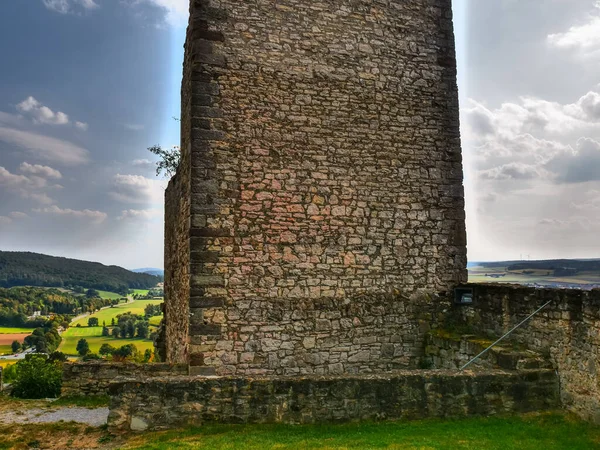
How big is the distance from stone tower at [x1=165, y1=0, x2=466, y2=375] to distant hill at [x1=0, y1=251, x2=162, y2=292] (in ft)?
140

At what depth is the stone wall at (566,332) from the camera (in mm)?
6871

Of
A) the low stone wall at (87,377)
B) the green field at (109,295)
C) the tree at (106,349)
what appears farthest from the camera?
the green field at (109,295)

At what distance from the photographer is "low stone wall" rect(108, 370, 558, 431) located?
21.1 ft

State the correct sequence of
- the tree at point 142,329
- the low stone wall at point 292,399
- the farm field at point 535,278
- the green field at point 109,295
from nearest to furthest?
the low stone wall at point 292,399, the farm field at point 535,278, the tree at point 142,329, the green field at point 109,295

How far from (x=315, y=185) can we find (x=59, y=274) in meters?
47.3

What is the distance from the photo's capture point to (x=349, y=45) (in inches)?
404

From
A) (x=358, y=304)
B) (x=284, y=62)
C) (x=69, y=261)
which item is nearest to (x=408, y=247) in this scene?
(x=358, y=304)

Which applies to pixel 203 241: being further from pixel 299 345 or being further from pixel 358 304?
pixel 358 304

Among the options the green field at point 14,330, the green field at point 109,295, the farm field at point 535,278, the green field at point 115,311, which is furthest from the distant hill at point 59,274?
the farm field at point 535,278

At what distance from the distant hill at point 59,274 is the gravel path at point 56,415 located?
41.6m

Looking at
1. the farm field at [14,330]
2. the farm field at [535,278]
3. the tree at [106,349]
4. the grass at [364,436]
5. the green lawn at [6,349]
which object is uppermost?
the farm field at [535,278]

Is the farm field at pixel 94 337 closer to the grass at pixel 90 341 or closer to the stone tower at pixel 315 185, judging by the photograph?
the grass at pixel 90 341

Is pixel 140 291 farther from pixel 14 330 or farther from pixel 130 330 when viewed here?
pixel 130 330

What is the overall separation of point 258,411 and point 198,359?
2488 mm
